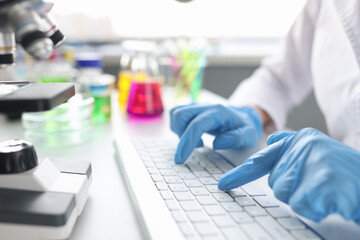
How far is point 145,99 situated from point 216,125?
385 millimetres

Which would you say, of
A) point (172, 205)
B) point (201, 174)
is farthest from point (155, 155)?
point (172, 205)

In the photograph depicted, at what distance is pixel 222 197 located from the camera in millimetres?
519

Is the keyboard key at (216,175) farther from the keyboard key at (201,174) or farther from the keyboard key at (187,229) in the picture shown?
the keyboard key at (187,229)

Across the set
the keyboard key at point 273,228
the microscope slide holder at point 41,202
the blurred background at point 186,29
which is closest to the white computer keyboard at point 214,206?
the keyboard key at point 273,228

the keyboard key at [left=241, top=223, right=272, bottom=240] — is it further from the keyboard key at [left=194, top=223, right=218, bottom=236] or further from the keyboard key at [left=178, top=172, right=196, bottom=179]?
the keyboard key at [left=178, top=172, right=196, bottom=179]

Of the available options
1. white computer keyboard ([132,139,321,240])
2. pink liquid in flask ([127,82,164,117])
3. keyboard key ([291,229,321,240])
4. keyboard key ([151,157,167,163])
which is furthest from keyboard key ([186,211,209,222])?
pink liquid in flask ([127,82,164,117])

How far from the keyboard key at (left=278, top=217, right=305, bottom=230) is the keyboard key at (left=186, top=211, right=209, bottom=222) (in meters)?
0.09

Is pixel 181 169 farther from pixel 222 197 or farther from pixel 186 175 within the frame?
pixel 222 197

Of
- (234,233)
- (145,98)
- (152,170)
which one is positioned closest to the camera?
(234,233)

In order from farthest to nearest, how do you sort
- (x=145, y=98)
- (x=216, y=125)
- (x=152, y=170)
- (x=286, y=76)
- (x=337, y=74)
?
(x=286, y=76) → (x=145, y=98) → (x=337, y=74) → (x=216, y=125) → (x=152, y=170)

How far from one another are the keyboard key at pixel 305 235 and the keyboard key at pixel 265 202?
0.24 ft

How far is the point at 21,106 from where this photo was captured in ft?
1.41

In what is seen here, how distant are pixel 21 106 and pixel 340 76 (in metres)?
0.78

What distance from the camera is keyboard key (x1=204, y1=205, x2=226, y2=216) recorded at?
0.47m
